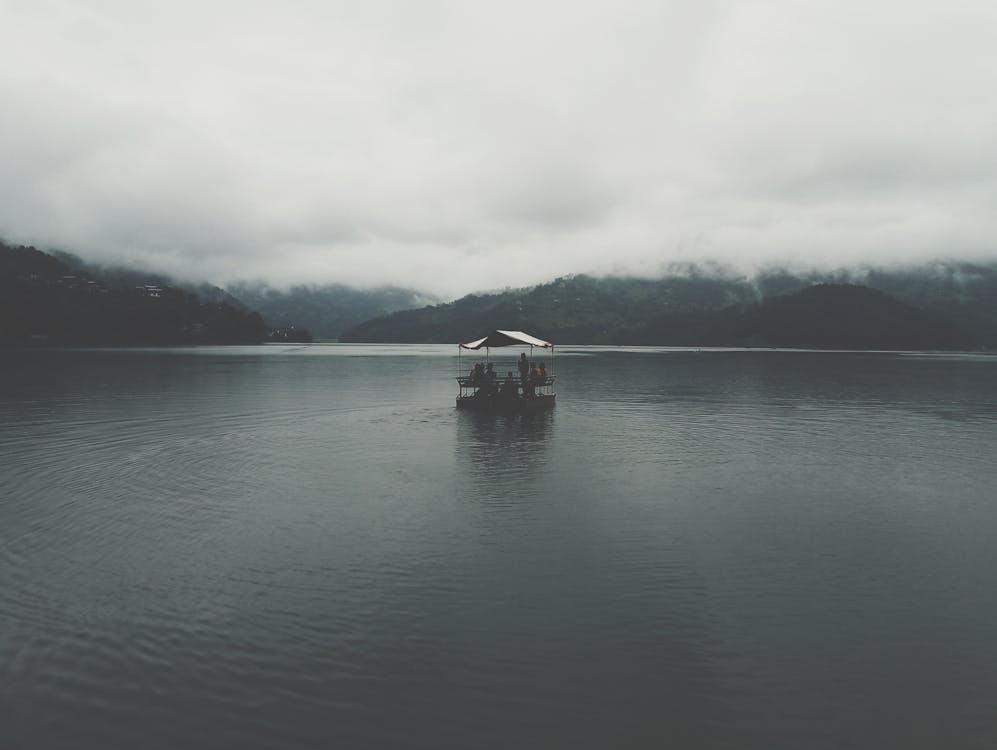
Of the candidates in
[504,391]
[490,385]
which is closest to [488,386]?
[490,385]

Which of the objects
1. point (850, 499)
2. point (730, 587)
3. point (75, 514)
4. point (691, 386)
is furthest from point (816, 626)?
point (691, 386)

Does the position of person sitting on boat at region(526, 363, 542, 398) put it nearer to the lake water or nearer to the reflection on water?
the reflection on water

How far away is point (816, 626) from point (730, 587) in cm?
255

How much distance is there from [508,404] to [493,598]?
147 feet

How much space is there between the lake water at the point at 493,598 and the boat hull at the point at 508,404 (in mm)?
21811

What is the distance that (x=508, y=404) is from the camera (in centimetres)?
6034

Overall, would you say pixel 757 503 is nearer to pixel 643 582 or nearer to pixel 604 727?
pixel 643 582

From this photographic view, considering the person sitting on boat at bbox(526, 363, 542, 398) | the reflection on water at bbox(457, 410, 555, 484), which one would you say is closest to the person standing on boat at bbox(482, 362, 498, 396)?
the person sitting on boat at bbox(526, 363, 542, 398)

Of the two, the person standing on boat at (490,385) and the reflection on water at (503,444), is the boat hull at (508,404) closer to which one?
the person standing on boat at (490,385)

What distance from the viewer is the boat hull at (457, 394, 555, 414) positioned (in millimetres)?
58781

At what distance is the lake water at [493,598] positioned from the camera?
10820 mm

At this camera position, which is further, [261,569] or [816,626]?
[261,569]

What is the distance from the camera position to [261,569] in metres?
17.6

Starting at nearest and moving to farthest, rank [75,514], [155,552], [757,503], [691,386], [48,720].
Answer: [48,720], [155,552], [75,514], [757,503], [691,386]
